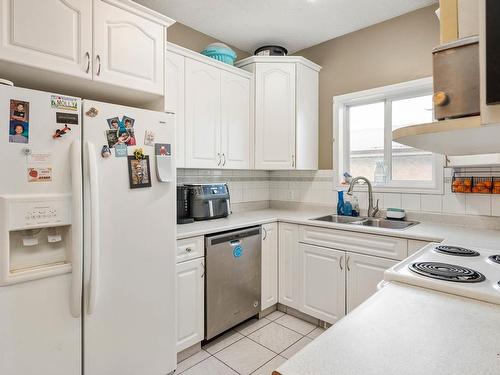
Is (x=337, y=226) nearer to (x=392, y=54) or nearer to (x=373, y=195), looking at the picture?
(x=373, y=195)

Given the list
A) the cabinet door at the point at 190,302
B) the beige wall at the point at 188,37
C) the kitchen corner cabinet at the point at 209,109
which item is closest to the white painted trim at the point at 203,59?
the kitchen corner cabinet at the point at 209,109

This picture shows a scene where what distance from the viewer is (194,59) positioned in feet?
7.95

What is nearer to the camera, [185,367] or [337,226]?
[185,367]

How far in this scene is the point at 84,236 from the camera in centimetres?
141

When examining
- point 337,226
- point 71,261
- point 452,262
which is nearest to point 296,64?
point 337,226

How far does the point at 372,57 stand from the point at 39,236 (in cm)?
289

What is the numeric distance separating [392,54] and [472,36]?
2.20 metres

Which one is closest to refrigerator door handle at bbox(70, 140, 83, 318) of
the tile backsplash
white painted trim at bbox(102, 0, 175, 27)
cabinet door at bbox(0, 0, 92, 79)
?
cabinet door at bbox(0, 0, 92, 79)

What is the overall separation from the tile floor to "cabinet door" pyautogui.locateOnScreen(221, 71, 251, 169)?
1.40m

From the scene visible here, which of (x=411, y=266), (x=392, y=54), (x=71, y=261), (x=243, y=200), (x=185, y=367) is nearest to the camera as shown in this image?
(x=411, y=266)

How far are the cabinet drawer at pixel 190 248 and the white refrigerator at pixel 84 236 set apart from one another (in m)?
0.16

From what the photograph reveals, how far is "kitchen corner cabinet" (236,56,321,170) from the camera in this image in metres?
2.88

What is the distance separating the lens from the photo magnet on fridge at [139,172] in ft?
5.25

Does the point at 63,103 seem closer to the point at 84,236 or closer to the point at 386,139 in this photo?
the point at 84,236
